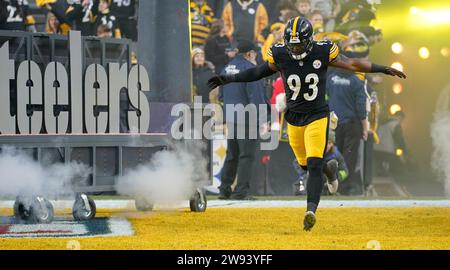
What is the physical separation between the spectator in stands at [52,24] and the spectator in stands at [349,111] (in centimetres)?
403

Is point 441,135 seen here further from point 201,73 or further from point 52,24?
point 52,24

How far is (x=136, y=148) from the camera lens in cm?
1165

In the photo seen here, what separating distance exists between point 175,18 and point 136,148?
78.9 inches

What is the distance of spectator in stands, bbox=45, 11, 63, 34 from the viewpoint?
15512mm

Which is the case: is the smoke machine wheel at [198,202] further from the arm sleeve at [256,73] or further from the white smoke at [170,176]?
the arm sleeve at [256,73]

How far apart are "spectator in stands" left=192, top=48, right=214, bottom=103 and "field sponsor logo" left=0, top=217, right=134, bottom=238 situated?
4.22m

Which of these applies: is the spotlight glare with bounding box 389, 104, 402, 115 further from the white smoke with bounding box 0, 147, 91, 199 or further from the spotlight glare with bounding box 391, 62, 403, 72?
the white smoke with bounding box 0, 147, 91, 199

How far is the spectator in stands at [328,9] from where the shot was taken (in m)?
15.6

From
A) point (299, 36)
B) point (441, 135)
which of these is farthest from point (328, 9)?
point (299, 36)

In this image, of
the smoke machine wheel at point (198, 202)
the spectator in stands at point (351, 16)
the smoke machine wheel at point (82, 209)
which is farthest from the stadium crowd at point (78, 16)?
the smoke machine wheel at point (82, 209)

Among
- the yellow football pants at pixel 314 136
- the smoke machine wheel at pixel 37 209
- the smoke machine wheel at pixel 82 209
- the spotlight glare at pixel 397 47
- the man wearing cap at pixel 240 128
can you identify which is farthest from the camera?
the spotlight glare at pixel 397 47

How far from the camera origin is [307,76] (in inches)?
405

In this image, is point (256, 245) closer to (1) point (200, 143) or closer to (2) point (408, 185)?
(1) point (200, 143)

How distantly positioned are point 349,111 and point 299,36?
5.64 meters
